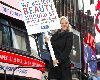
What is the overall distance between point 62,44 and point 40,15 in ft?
2.61

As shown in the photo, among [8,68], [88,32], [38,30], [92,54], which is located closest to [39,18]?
[38,30]

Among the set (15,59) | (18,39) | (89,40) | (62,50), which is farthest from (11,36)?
(89,40)

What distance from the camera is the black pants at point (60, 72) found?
276 inches

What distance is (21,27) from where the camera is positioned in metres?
19.2

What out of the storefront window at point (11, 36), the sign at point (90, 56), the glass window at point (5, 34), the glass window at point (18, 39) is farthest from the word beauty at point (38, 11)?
the sign at point (90, 56)

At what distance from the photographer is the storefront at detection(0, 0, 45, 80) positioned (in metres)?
15.2

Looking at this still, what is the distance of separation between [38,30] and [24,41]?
37.6 feet

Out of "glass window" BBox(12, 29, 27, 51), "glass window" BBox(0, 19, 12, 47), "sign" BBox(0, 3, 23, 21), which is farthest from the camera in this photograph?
"glass window" BBox(12, 29, 27, 51)

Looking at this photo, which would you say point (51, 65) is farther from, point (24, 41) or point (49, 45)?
point (24, 41)

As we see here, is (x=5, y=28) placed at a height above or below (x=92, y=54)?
above

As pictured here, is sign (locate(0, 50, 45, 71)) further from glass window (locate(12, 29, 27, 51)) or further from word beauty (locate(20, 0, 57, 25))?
word beauty (locate(20, 0, 57, 25))

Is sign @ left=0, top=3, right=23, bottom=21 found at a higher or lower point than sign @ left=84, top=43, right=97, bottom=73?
higher

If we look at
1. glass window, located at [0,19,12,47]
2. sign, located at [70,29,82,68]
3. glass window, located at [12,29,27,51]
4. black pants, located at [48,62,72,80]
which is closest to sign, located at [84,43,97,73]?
sign, located at [70,29,82,68]

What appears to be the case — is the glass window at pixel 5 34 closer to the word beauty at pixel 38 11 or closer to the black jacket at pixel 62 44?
the word beauty at pixel 38 11
